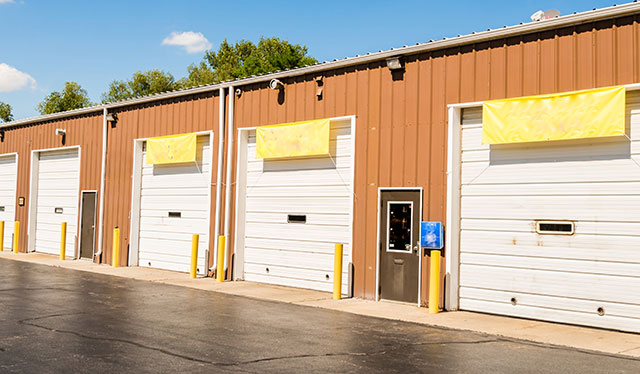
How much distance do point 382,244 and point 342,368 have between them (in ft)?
20.6

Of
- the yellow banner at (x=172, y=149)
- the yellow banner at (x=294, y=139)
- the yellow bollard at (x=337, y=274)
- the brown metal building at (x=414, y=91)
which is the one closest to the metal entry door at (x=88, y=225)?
the yellow banner at (x=172, y=149)

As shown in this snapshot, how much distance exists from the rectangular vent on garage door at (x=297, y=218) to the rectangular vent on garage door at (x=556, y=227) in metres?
5.77

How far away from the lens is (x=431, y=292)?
11.4m

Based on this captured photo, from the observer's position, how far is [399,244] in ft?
41.9

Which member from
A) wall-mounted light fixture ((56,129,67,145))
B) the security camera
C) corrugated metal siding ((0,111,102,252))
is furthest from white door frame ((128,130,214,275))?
the security camera

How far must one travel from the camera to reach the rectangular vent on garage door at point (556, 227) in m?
10.5

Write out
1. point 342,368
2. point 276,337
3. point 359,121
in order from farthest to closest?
point 359,121
point 276,337
point 342,368

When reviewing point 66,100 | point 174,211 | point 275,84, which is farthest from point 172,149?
point 66,100

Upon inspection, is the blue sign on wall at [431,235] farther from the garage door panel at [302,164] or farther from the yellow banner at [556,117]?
the garage door panel at [302,164]

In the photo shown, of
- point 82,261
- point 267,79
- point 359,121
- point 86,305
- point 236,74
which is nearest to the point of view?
point 86,305

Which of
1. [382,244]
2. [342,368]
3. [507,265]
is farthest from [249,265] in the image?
[342,368]

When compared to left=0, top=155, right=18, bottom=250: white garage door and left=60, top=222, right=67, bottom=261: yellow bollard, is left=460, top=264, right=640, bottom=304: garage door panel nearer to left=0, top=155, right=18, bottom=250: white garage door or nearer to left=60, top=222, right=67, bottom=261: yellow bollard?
left=60, top=222, right=67, bottom=261: yellow bollard

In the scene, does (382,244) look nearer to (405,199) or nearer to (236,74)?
(405,199)

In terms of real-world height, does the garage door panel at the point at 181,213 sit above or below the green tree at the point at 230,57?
below
